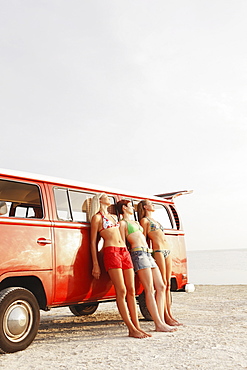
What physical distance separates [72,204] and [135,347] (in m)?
2.36

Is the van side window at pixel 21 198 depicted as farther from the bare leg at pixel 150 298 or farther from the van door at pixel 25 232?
the bare leg at pixel 150 298

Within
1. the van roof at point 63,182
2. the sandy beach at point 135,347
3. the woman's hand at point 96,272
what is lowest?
the sandy beach at point 135,347

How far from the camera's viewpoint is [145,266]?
21.5 ft

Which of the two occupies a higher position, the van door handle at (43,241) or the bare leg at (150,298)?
the van door handle at (43,241)

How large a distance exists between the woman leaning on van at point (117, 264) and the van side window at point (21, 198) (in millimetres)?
934

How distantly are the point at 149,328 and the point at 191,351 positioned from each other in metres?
1.90

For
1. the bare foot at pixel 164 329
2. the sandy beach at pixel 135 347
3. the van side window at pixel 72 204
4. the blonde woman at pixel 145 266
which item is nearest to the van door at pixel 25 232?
the van side window at pixel 72 204

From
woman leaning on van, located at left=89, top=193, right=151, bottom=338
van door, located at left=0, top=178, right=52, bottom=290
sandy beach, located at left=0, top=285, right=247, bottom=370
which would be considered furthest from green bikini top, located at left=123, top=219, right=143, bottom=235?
sandy beach, located at left=0, top=285, right=247, bottom=370

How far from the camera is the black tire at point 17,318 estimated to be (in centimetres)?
518

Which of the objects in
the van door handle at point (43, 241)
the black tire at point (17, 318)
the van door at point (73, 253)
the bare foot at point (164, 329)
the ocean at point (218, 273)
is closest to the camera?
the black tire at point (17, 318)

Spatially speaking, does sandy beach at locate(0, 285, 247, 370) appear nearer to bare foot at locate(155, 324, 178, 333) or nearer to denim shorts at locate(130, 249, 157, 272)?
bare foot at locate(155, 324, 178, 333)

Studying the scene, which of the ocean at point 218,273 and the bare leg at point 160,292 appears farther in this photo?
the ocean at point 218,273

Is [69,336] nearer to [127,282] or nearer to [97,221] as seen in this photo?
[127,282]

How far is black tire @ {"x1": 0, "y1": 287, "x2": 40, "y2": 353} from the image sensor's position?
5176 millimetres
